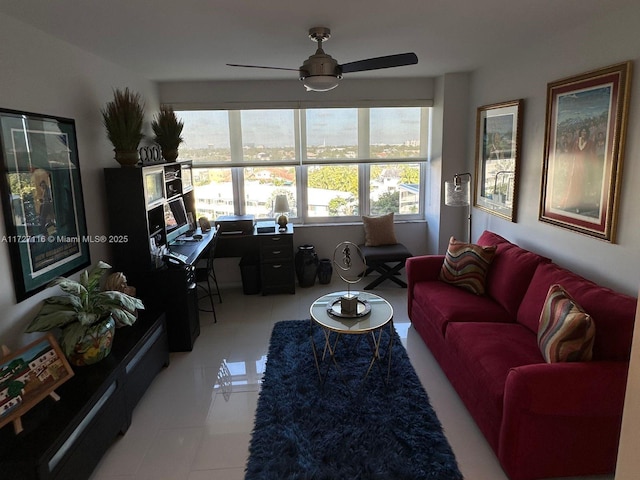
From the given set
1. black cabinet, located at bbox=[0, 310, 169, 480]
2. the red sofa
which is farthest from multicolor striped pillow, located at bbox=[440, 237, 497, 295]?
black cabinet, located at bbox=[0, 310, 169, 480]

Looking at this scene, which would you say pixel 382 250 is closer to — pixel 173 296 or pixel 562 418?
pixel 173 296

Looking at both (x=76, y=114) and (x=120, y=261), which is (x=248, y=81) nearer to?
(x=76, y=114)

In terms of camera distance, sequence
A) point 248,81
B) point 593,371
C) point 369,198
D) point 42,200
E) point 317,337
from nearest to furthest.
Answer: point 593,371 < point 42,200 < point 317,337 < point 248,81 < point 369,198

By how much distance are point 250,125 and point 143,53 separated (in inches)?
73.2

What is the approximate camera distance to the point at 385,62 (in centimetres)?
277

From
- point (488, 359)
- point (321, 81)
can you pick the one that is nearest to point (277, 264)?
point (321, 81)

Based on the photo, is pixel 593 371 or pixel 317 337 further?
pixel 317 337

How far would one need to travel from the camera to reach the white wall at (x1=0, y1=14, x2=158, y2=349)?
7.72 feet

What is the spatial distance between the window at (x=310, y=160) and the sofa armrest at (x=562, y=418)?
11.9ft

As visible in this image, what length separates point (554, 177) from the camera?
323 centimetres

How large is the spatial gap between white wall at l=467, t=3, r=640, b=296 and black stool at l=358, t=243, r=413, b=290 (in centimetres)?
100

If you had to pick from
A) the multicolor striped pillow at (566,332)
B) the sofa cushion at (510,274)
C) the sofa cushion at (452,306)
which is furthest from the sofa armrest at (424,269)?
the multicolor striped pillow at (566,332)

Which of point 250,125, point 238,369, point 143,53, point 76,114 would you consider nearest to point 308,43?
point 143,53

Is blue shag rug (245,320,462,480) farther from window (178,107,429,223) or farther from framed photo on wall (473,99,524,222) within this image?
window (178,107,429,223)
